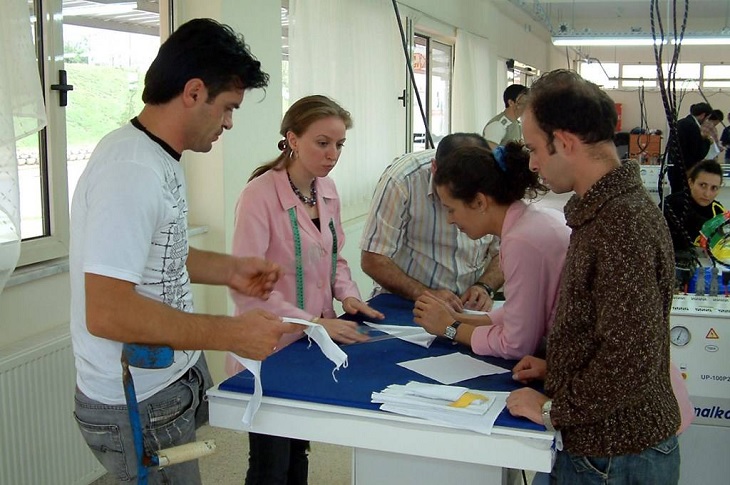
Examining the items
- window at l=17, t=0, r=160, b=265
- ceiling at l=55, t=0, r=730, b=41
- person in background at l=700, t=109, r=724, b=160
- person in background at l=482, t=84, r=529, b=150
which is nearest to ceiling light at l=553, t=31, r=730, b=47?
ceiling at l=55, t=0, r=730, b=41

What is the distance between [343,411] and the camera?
4.50 feet

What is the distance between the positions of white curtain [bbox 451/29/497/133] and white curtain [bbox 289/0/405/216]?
7.30 ft

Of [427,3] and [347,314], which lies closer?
[347,314]

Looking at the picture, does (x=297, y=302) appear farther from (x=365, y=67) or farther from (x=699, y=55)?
(x=699, y=55)

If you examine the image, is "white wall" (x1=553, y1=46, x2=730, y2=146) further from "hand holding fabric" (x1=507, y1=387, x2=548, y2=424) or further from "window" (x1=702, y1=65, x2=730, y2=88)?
"hand holding fabric" (x1=507, y1=387, x2=548, y2=424)

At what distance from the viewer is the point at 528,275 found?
4.93ft

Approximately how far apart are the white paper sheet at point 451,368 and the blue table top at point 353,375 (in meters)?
0.02

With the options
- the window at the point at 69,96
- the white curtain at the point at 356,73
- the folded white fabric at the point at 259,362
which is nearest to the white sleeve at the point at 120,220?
the folded white fabric at the point at 259,362

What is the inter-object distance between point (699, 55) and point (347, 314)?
45.6 feet

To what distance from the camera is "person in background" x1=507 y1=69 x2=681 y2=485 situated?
3.74 feet

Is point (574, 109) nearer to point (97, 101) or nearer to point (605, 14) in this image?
point (97, 101)

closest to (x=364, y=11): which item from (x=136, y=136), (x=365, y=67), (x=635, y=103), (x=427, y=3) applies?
(x=365, y=67)

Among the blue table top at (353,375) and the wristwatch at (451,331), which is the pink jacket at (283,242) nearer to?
the blue table top at (353,375)

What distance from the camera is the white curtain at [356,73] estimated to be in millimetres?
3977
